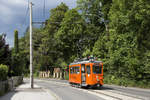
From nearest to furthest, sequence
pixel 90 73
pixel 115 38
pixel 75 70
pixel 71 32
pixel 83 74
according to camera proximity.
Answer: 1. pixel 90 73
2. pixel 83 74
3. pixel 75 70
4. pixel 115 38
5. pixel 71 32

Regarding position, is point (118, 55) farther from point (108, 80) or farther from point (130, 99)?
point (130, 99)

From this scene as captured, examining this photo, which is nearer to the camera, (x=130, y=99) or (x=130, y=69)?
(x=130, y=99)

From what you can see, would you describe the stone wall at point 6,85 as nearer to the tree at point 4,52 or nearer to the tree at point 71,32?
the tree at point 4,52

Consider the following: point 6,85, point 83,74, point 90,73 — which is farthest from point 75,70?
point 6,85

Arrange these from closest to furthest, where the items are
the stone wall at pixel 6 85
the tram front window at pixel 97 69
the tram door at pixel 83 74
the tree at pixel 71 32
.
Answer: the stone wall at pixel 6 85 → the tram front window at pixel 97 69 → the tram door at pixel 83 74 → the tree at pixel 71 32

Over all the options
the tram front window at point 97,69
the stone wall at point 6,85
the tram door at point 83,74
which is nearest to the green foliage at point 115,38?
the tram front window at point 97,69

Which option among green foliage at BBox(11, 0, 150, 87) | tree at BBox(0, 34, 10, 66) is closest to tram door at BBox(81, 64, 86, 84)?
green foliage at BBox(11, 0, 150, 87)

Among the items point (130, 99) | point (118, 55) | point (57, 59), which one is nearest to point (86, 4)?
point (118, 55)

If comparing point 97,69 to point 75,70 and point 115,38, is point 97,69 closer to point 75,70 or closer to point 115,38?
point 75,70

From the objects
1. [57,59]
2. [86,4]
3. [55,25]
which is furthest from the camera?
[57,59]

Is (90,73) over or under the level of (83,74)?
over

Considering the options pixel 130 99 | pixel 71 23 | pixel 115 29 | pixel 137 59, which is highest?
pixel 71 23

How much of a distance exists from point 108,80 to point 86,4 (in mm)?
18255

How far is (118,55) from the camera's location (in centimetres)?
3419
